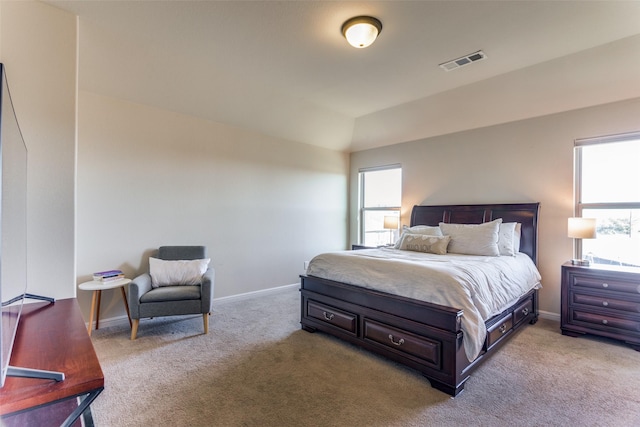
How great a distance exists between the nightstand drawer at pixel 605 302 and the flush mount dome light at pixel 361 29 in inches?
129

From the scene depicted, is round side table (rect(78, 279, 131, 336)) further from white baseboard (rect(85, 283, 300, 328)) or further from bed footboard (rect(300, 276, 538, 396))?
bed footboard (rect(300, 276, 538, 396))

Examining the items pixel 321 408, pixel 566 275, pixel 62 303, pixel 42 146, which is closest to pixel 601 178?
pixel 566 275

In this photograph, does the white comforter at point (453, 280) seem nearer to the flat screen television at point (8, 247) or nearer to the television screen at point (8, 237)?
the flat screen television at point (8, 247)

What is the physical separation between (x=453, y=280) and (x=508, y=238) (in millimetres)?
1843

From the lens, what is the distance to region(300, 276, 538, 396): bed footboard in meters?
2.12

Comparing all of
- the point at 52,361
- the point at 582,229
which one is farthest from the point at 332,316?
the point at 582,229

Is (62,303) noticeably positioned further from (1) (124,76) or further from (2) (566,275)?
(2) (566,275)

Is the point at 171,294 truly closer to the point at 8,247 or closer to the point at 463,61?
the point at 8,247

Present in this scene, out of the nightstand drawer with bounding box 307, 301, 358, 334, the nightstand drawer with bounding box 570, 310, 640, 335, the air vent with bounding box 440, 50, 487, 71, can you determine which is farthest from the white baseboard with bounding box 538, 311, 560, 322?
the air vent with bounding box 440, 50, 487, 71

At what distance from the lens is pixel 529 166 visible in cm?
383

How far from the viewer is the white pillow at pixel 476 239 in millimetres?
3449

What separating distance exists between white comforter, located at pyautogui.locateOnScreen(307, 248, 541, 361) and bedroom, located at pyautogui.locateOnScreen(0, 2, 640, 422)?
4.49 feet

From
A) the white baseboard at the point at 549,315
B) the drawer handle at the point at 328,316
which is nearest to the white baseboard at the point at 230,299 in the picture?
the drawer handle at the point at 328,316

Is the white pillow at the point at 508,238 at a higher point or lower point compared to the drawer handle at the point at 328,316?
higher
